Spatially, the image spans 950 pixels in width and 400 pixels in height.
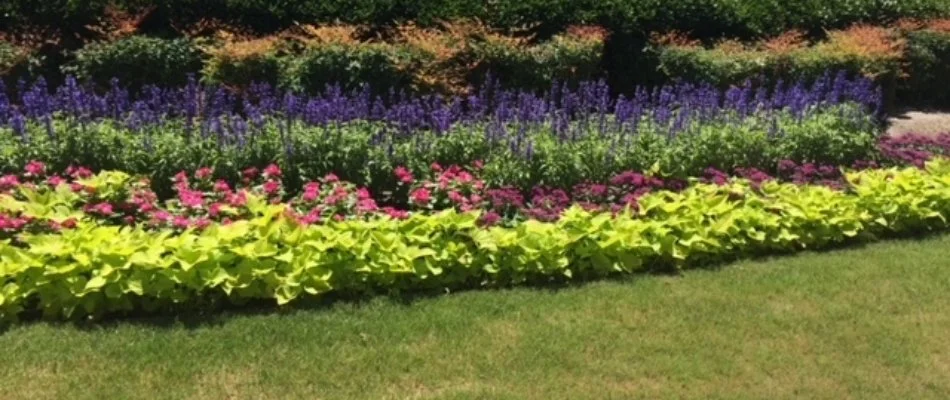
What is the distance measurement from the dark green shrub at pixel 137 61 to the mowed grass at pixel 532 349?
3882 mm

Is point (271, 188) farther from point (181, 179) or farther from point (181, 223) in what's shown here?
point (181, 223)

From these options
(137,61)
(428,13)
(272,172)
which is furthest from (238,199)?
(428,13)

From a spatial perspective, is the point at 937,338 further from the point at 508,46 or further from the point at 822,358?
the point at 508,46

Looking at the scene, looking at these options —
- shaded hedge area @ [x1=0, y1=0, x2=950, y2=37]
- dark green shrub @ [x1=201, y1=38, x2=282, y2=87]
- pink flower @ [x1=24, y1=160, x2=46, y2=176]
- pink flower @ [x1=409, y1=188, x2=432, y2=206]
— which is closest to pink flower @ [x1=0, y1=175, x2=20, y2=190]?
pink flower @ [x1=24, y1=160, x2=46, y2=176]

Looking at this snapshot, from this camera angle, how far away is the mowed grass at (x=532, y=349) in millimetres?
4043

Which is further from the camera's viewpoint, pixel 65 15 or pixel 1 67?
pixel 65 15

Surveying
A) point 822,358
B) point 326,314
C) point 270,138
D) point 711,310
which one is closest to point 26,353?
point 326,314

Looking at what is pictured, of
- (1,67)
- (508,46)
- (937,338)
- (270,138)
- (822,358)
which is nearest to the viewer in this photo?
(822,358)

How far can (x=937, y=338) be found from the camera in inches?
188

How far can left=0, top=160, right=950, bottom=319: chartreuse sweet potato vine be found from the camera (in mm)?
4465

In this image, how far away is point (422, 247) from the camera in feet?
16.5

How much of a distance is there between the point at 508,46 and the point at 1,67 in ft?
13.0

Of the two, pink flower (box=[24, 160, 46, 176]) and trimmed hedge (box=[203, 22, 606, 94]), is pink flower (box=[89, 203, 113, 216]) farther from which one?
trimmed hedge (box=[203, 22, 606, 94])

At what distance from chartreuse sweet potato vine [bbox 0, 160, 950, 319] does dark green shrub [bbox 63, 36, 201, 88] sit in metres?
3.09
